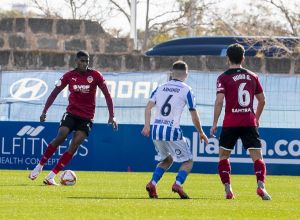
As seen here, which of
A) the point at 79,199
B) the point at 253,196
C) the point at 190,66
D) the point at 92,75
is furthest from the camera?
the point at 190,66

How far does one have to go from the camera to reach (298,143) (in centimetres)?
2552

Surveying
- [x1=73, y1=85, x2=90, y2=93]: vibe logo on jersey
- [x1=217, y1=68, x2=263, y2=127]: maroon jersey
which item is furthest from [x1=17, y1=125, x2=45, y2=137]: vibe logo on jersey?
[x1=217, y1=68, x2=263, y2=127]: maroon jersey

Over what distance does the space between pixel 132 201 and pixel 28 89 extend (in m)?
11.9

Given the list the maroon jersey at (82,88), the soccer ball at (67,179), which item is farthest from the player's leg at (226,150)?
the maroon jersey at (82,88)

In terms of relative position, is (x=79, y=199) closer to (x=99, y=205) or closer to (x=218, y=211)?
(x=99, y=205)

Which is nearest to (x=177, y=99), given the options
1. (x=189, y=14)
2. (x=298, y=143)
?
(x=298, y=143)

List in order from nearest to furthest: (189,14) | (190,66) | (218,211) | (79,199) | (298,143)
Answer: (218,211) → (79,199) → (298,143) → (190,66) → (189,14)

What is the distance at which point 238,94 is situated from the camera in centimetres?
1600

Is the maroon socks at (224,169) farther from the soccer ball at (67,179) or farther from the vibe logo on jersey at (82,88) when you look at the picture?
the vibe logo on jersey at (82,88)

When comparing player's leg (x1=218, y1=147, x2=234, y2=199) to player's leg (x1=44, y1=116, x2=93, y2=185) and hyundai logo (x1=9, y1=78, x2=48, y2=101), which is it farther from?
hyundai logo (x1=9, y1=78, x2=48, y2=101)

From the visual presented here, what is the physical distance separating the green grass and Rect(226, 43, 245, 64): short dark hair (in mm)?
1750

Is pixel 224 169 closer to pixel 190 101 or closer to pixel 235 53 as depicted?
pixel 190 101

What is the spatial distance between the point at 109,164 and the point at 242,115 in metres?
10.2

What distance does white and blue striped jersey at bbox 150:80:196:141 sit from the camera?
1630cm
